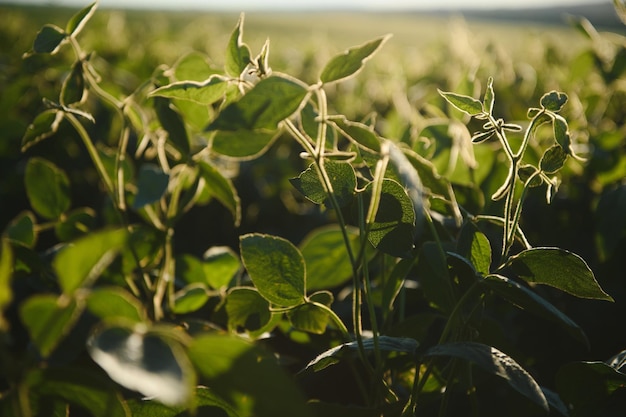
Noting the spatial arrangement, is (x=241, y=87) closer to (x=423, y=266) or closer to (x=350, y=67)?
(x=350, y=67)

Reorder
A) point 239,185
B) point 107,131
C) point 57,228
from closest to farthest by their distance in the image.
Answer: point 57,228
point 107,131
point 239,185

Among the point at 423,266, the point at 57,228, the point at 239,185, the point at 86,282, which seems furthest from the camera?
the point at 239,185

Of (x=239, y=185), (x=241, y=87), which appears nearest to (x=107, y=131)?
(x=239, y=185)

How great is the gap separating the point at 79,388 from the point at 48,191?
62 centimetres

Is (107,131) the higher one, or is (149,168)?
(149,168)

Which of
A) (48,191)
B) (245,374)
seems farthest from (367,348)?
(48,191)

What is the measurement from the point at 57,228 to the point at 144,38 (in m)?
4.43

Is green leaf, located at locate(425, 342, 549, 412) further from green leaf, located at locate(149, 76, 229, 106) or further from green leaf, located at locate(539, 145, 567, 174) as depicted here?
green leaf, located at locate(149, 76, 229, 106)

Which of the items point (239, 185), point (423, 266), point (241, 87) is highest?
point (241, 87)

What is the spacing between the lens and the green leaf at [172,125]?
A: 81cm

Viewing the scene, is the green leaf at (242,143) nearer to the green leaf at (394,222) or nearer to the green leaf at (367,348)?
the green leaf at (394,222)

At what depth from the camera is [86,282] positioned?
1.33 feet

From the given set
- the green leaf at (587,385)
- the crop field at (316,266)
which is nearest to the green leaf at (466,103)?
the crop field at (316,266)

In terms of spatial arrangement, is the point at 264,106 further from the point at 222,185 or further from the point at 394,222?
the point at 222,185
